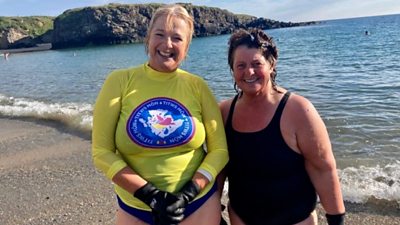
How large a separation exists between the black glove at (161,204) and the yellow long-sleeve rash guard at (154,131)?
12 centimetres

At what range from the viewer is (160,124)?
277cm

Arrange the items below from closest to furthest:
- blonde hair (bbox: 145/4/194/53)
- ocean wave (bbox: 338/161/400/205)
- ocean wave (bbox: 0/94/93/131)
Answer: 1. blonde hair (bbox: 145/4/194/53)
2. ocean wave (bbox: 338/161/400/205)
3. ocean wave (bbox: 0/94/93/131)

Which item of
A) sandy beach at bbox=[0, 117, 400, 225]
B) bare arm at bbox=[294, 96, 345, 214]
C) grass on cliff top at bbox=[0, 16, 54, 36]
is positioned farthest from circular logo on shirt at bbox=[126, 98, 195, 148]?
grass on cliff top at bbox=[0, 16, 54, 36]

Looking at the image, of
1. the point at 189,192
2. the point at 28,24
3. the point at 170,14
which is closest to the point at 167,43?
the point at 170,14

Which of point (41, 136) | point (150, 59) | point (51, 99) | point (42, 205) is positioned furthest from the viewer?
point (51, 99)

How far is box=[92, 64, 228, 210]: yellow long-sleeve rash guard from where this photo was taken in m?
2.77

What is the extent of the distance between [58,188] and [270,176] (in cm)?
522

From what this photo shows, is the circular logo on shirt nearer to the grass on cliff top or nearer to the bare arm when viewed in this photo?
the bare arm

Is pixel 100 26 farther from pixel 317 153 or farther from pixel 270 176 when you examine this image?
pixel 317 153

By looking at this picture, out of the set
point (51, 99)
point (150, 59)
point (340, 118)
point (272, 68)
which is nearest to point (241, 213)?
point (272, 68)

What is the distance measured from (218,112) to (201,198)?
25.4 inches

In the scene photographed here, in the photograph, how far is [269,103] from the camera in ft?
9.79

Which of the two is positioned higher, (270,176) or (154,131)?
(154,131)

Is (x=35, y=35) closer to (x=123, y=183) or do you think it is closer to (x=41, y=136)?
(x=41, y=136)
